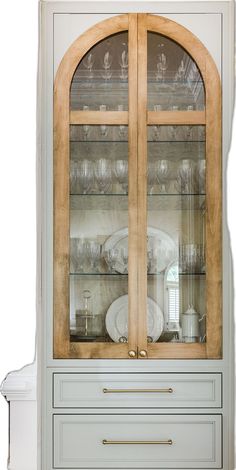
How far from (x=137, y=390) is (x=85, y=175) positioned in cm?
81

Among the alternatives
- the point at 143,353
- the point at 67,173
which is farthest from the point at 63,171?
the point at 143,353

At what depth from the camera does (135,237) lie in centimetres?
243

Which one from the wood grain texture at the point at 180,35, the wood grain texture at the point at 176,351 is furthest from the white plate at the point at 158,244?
the wood grain texture at the point at 180,35

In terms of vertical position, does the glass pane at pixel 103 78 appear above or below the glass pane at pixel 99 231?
above

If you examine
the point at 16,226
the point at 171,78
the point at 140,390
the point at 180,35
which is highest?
the point at 180,35

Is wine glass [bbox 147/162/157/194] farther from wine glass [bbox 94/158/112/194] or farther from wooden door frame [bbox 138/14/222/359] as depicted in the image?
wine glass [bbox 94/158/112/194]

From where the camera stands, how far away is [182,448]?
94.1 inches

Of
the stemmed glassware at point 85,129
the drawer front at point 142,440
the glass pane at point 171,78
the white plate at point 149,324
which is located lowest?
the drawer front at point 142,440

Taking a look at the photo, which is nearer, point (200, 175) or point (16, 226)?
point (16, 226)

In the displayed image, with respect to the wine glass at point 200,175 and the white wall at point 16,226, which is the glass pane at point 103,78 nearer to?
the white wall at point 16,226

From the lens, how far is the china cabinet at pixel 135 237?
7.86 ft

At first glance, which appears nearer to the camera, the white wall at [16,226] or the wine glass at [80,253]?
the white wall at [16,226]

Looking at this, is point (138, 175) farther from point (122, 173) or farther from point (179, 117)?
point (179, 117)

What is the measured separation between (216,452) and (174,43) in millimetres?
1502
